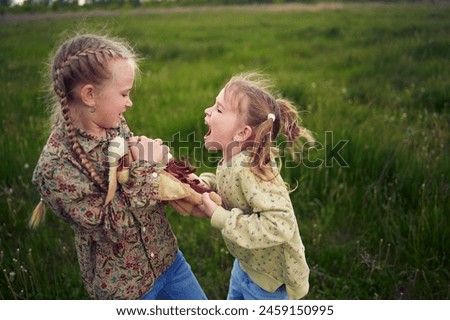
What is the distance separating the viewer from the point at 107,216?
5.44ft

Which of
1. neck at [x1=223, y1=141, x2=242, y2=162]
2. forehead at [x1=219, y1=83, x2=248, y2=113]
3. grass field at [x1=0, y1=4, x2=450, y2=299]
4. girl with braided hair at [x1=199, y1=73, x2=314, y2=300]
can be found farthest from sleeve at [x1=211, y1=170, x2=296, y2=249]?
grass field at [x1=0, y1=4, x2=450, y2=299]

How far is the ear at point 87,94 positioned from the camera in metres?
1.63

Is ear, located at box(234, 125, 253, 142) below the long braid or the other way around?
below

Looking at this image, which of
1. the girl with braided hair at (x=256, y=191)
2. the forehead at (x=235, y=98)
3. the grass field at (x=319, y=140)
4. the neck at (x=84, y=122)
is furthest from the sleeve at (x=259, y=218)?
the grass field at (x=319, y=140)

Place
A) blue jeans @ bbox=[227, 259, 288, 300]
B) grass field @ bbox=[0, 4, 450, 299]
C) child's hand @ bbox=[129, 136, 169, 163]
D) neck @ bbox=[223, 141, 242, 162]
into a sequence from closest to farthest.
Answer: child's hand @ bbox=[129, 136, 169, 163] < neck @ bbox=[223, 141, 242, 162] < blue jeans @ bbox=[227, 259, 288, 300] < grass field @ bbox=[0, 4, 450, 299]

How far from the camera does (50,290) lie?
2623mm

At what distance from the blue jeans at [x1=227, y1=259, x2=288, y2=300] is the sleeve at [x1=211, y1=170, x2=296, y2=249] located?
0.30 meters

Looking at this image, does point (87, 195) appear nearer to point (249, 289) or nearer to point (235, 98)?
point (235, 98)

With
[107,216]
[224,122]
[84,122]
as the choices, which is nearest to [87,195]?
[107,216]

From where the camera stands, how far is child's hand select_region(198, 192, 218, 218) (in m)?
1.77

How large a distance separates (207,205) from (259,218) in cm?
18

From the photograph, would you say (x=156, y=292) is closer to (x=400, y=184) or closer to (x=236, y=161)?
(x=236, y=161)
